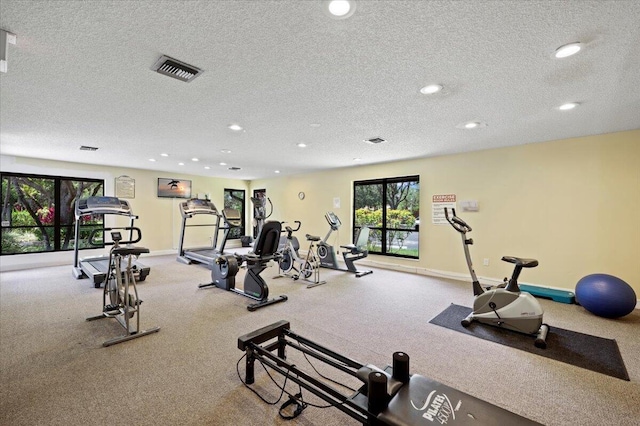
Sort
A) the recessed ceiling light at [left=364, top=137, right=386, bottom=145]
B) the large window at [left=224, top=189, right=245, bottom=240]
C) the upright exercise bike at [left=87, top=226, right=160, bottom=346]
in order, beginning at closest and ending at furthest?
the upright exercise bike at [left=87, top=226, right=160, bottom=346] → the recessed ceiling light at [left=364, top=137, right=386, bottom=145] → the large window at [left=224, top=189, right=245, bottom=240]

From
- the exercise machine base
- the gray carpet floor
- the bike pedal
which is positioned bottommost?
the gray carpet floor

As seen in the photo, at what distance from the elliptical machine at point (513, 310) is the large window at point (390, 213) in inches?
111

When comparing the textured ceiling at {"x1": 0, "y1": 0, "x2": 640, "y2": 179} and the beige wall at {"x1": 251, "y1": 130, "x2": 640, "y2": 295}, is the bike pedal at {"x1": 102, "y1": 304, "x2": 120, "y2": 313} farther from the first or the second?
the beige wall at {"x1": 251, "y1": 130, "x2": 640, "y2": 295}

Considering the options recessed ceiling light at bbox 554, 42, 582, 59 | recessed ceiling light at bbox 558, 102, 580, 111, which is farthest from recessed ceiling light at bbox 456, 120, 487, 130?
recessed ceiling light at bbox 554, 42, 582, 59

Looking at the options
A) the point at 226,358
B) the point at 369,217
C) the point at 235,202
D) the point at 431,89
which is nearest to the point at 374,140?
the point at 431,89

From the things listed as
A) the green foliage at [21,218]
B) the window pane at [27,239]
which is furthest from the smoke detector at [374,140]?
the green foliage at [21,218]

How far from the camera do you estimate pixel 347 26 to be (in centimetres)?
173

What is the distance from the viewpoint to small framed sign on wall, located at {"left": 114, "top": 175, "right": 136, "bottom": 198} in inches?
291

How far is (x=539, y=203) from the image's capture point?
454 centimetres

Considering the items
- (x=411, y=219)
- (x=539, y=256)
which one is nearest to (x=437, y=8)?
(x=539, y=256)

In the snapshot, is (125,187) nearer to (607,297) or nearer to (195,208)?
(195,208)

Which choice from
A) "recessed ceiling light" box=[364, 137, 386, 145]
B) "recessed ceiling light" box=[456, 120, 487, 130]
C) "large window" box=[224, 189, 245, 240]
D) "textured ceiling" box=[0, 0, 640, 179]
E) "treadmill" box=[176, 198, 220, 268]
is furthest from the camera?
"large window" box=[224, 189, 245, 240]

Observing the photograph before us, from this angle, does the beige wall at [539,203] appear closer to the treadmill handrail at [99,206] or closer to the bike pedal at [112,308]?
the treadmill handrail at [99,206]

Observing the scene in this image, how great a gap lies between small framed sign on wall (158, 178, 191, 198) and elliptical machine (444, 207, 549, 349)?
8319 mm
